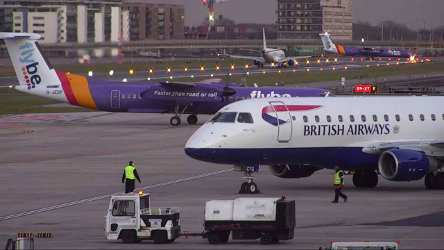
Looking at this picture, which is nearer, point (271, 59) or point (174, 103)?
point (174, 103)

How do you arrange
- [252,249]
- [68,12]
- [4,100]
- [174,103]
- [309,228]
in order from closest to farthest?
1. [252,249]
2. [309,228]
3. [174,103]
4. [68,12]
5. [4,100]

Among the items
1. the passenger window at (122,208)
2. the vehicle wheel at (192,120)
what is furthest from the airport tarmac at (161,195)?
the vehicle wheel at (192,120)

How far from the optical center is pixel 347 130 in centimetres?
3253

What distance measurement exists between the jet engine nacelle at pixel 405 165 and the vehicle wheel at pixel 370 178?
2.00 metres

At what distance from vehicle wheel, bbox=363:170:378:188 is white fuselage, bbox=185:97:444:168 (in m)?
1.09

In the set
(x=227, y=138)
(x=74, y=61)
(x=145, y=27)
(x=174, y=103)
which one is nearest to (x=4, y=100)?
(x=74, y=61)

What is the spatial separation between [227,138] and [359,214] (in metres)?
6.05

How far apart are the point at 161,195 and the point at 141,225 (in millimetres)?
9001

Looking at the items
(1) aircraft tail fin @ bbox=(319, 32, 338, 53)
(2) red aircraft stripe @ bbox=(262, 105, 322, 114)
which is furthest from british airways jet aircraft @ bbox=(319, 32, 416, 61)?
(2) red aircraft stripe @ bbox=(262, 105, 322, 114)

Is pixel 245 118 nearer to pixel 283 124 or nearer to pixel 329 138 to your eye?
pixel 283 124

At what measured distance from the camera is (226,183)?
3541 cm

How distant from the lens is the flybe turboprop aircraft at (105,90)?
200 ft

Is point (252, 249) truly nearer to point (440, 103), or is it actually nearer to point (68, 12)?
point (440, 103)

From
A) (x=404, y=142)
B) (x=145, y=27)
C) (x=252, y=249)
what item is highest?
(x=145, y=27)
